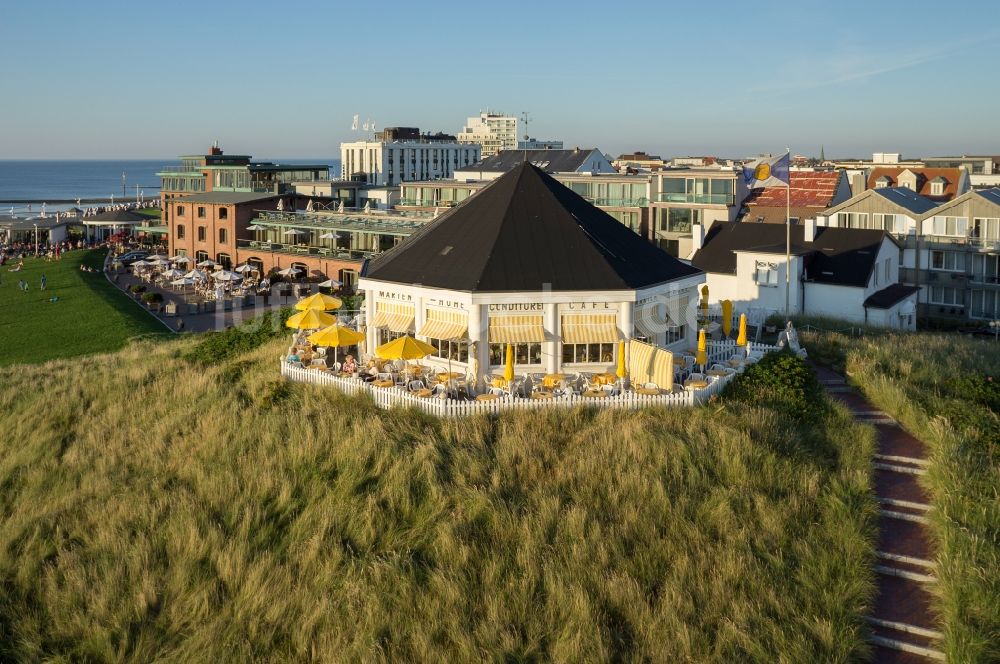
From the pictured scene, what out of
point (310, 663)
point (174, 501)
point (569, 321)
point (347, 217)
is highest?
point (347, 217)

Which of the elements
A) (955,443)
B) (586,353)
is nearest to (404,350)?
(586,353)

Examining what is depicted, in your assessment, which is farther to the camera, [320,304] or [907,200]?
[907,200]

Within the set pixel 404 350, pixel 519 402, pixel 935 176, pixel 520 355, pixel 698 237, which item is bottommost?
pixel 519 402

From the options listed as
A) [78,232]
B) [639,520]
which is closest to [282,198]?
[78,232]

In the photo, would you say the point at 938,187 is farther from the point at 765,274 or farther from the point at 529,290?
the point at 529,290

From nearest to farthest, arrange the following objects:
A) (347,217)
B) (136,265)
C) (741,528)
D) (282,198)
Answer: (741,528)
(347,217)
(136,265)
(282,198)

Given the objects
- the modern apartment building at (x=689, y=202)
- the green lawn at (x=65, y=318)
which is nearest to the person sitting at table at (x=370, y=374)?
the green lawn at (x=65, y=318)

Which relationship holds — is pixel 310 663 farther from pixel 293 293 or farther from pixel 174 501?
pixel 293 293
